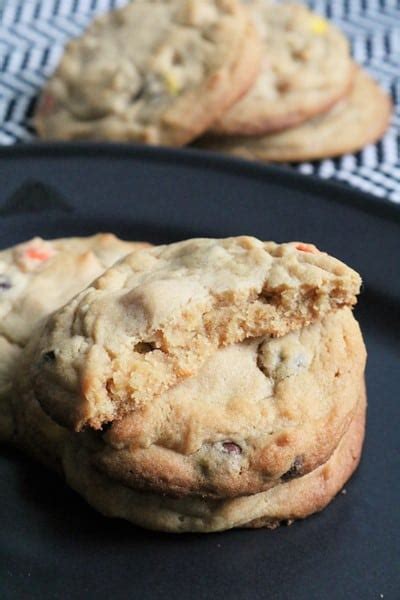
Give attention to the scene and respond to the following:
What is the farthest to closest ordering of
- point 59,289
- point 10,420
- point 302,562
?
1. point 59,289
2. point 10,420
3. point 302,562

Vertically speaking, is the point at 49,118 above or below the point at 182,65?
below

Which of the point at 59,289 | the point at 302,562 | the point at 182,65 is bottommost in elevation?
the point at 302,562

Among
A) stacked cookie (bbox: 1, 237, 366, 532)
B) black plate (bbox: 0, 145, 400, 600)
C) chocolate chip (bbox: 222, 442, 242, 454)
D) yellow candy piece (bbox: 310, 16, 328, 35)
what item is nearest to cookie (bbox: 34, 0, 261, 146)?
black plate (bbox: 0, 145, 400, 600)

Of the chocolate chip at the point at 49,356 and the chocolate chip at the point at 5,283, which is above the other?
the chocolate chip at the point at 49,356

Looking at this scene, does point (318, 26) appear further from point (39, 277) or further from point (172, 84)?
point (39, 277)

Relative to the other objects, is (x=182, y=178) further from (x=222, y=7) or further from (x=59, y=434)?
(x=59, y=434)

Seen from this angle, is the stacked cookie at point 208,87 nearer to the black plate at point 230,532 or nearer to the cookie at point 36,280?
the black plate at point 230,532

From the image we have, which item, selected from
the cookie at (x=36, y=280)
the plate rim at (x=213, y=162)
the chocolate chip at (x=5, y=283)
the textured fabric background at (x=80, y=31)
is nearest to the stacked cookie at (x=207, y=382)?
the cookie at (x=36, y=280)

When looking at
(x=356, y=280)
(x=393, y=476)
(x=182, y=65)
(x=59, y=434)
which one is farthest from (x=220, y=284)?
(x=182, y=65)
